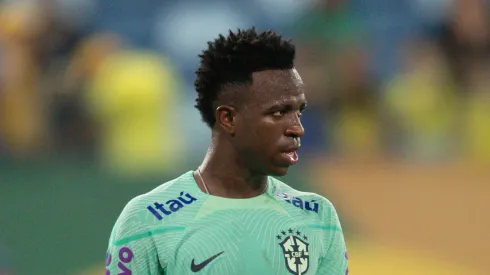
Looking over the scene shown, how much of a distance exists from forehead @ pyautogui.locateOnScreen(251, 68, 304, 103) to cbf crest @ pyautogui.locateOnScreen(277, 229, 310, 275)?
19.1 inches

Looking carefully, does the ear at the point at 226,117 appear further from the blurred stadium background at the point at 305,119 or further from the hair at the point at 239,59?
the blurred stadium background at the point at 305,119

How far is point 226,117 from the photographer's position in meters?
3.74

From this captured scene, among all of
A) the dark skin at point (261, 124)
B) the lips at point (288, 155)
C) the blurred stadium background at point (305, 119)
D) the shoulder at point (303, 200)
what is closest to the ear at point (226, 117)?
the dark skin at point (261, 124)

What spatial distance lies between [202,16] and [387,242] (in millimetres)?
2933

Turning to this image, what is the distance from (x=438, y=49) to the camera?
8.91m

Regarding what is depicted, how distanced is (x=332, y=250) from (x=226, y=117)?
63cm

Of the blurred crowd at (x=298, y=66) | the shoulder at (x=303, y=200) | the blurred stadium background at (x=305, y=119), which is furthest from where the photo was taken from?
the blurred crowd at (x=298, y=66)

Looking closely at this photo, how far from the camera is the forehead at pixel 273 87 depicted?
3.66 m

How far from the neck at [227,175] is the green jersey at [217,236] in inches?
1.4

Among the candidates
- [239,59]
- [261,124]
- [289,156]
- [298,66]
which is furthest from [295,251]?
[298,66]

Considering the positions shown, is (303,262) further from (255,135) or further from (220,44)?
(220,44)

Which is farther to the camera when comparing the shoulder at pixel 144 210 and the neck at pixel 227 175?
the neck at pixel 227 175

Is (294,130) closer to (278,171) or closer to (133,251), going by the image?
(278,171)

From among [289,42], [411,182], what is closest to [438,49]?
[411,182]
